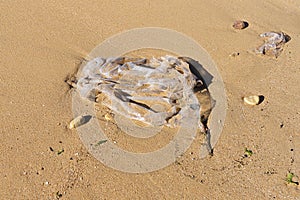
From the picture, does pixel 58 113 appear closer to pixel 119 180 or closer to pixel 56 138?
pixel 56 138

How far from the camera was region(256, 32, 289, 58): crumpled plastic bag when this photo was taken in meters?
3.01

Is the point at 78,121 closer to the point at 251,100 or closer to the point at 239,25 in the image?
the point at 251,100

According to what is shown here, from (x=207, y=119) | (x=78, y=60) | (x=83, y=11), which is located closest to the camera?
(x=207, y=119)

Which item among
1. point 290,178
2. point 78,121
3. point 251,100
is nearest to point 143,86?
point 78,121

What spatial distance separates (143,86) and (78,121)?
0.52 meters

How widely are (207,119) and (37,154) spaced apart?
1.06 m

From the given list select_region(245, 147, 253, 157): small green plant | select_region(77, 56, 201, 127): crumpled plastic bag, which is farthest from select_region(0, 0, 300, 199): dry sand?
select_region(77, 56, 201, 127): crumpled plastic bag

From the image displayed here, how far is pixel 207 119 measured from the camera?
2494mm

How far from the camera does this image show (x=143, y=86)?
2645 mm

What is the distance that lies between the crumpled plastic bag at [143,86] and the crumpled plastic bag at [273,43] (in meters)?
0.69

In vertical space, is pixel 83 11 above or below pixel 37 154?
above

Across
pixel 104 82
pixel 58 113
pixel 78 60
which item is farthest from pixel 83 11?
pixel 58 113

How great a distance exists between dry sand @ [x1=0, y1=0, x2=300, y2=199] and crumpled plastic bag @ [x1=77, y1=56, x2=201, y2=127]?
190mm

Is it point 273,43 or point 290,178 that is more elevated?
point 273,43
